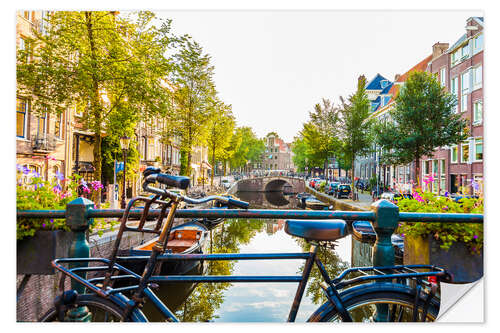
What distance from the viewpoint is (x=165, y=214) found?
6.07 feet

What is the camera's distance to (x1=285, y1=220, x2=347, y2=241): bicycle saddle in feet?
5.01

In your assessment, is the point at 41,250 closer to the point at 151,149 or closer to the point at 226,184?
the point at 151,149

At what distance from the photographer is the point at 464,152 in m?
17.7

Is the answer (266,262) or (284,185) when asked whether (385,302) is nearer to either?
(266,262)

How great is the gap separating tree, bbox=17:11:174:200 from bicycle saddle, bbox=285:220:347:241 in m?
7.30

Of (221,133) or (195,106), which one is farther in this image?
(221,133)

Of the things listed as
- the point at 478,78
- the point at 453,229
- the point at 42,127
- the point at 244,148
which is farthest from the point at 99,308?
the point at 244,148

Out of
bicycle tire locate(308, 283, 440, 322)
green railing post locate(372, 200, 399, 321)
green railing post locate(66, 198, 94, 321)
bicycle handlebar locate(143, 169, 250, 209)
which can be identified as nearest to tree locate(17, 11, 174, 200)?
green railing post locate(66, 198, 94, 321)

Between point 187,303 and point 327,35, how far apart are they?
6731 mm

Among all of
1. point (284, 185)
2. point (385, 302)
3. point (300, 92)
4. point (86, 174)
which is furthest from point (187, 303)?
point (284, 185)

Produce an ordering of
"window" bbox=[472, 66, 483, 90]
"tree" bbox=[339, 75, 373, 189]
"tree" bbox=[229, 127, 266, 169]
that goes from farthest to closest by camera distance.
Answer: "tree" bbox=[229, 127, 266, 169]
"tree" bbox=[339, 75, 373, 189]
"window" bbox=[472, 66, 483, 90]

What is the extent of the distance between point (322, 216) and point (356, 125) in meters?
24.2

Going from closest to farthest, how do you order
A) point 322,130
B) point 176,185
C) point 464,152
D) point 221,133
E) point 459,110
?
point 176,185, point 464,152, point 459,110, point 221,133, point 322,130

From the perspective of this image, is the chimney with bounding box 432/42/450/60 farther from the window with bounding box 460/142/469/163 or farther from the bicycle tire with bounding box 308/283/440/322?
the window with bounding box 460/142/469/163
